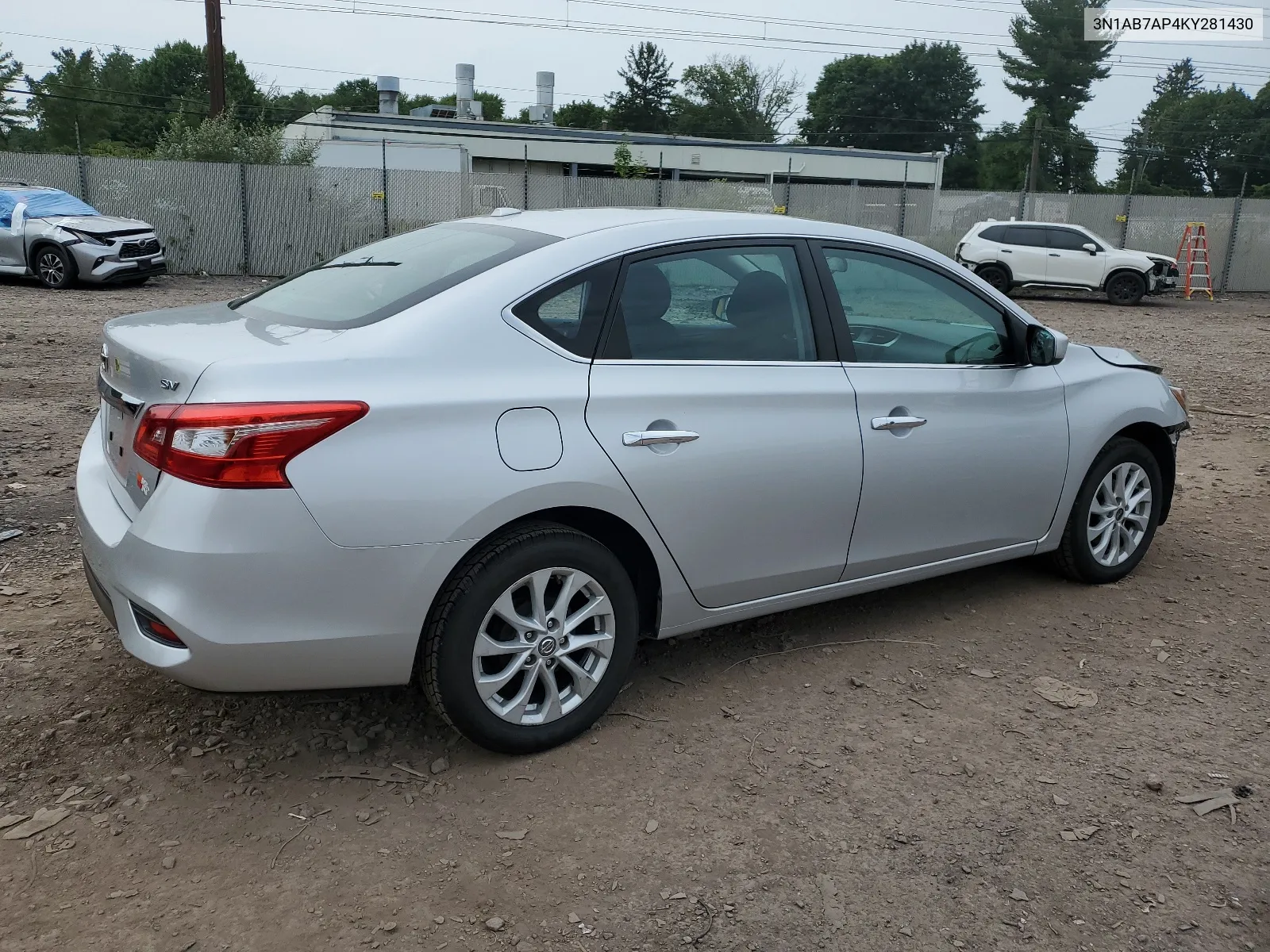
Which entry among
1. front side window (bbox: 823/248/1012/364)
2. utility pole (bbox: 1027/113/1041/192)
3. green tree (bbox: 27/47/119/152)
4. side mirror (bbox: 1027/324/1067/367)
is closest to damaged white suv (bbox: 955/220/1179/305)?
side mirror (bbox: 1027/324/1067/367)

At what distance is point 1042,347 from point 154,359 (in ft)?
10.6

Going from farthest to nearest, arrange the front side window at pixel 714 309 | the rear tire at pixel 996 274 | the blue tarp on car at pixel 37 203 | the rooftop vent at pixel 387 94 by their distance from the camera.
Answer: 1. the rooftop vent at pixel 387 94
2. the rear tire at pixel 996 274
3. the blue tarp on car at pixel 37 203
4. the front side window at pixel 714 309

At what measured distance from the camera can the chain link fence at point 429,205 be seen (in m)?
20.7

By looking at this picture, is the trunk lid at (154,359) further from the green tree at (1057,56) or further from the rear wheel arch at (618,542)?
the green tree at (1057,56)


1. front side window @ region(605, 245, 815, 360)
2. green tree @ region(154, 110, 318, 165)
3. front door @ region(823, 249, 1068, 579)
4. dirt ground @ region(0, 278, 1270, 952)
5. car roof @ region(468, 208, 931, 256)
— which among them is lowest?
dirt ground @ region(0, 278, 1270, 952)

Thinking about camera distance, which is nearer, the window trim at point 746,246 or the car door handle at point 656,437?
the car door handle at point 656,437

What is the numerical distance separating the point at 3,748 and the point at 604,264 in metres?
2.29

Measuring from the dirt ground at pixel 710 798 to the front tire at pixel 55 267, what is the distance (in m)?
13.0

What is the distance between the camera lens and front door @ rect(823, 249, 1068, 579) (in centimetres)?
384

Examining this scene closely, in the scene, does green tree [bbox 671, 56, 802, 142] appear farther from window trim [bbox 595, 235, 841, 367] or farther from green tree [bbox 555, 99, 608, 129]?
window trim [bbox 595, 235, 841, 367]

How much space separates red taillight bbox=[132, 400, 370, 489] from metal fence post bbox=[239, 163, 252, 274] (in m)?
20.0

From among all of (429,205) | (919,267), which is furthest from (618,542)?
(429,205)

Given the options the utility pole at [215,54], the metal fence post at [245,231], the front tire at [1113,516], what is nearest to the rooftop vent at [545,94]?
the utility pole at [215,54]

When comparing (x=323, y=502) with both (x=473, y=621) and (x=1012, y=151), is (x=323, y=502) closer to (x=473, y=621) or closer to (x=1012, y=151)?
(x=473, y=621)
